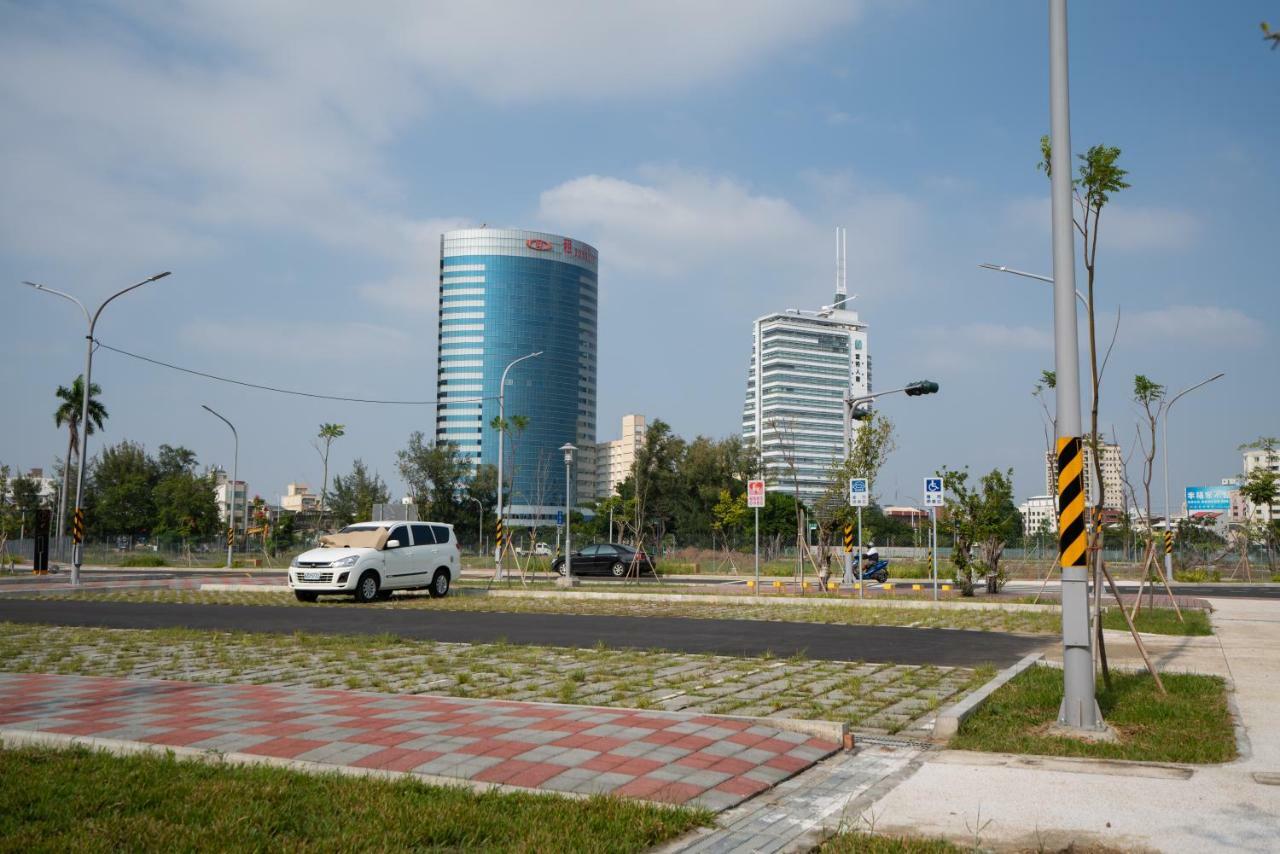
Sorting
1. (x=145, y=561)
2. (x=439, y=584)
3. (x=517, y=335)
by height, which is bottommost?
(x=145, y=561)

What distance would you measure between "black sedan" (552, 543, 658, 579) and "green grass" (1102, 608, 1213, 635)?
2342cm

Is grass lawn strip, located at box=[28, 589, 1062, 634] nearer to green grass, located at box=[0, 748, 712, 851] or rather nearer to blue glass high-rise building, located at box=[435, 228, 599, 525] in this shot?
green grass, located at box=[0, 748, 712, 851]

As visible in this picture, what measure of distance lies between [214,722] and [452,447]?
285 ft

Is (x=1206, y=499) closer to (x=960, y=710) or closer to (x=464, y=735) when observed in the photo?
(x=960, y=710)

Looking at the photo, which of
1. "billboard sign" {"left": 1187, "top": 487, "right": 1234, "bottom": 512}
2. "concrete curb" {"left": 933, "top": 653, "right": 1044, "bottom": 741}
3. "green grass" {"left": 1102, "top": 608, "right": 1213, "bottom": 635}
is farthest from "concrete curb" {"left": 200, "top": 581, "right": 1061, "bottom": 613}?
"billboard sign" {"left": 1187, "top": 487, "right": 1234, "bottom": 512}

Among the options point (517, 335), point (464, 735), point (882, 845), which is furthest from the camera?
point (517, 335)

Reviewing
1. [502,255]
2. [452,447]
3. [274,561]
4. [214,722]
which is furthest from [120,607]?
[502,255]

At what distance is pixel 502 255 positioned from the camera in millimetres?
154125

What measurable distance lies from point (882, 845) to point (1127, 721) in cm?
410

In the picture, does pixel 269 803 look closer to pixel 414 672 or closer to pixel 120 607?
pixel 414 672

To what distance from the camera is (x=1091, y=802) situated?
5.29m

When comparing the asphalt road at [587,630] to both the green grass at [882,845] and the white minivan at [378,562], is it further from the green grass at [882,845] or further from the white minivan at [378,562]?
the green grass at [882,845]

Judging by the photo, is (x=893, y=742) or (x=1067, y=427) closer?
(x=893, y=742)

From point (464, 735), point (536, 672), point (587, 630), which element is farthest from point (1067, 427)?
point (587, 630)
